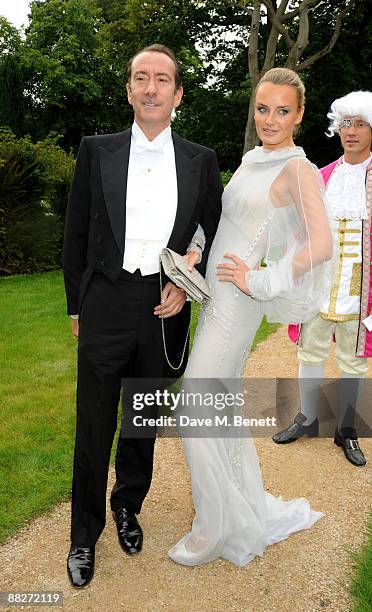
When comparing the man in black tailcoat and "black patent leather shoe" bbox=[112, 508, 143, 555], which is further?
"black patent leather shoe" bbox=[112, 508, 143, 555]

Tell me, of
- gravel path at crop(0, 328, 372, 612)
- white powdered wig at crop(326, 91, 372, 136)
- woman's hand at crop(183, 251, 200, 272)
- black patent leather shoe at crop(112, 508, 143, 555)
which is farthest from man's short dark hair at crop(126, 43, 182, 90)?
gravel path at crop(0, 328, 372, 612)

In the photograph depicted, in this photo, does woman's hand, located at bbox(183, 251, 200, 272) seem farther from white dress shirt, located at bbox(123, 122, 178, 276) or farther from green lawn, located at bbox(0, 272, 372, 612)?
green lawn, located at bbox(0, 272, 372, 612)

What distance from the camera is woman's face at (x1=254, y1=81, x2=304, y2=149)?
9.09 feet

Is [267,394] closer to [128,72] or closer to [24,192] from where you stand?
[128,72]

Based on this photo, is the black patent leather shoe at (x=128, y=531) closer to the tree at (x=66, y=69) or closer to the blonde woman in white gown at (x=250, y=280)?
the blonde woman in white gown at (x=250, y=280)

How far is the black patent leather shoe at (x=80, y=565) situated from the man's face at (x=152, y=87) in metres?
2.17

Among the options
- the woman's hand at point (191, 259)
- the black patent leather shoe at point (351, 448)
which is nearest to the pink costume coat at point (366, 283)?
the black patent leather shoe at point (351, 448)

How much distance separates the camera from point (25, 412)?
507cm

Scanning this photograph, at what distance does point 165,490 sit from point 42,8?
1253 inches

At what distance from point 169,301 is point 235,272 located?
0.34m

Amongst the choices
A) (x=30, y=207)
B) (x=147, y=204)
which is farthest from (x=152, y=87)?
(x=30, y=207)

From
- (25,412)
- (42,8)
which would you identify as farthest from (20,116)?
(25,412)

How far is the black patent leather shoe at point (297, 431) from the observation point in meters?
4.65

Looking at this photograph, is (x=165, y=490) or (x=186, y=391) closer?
(x=186, y=391)
